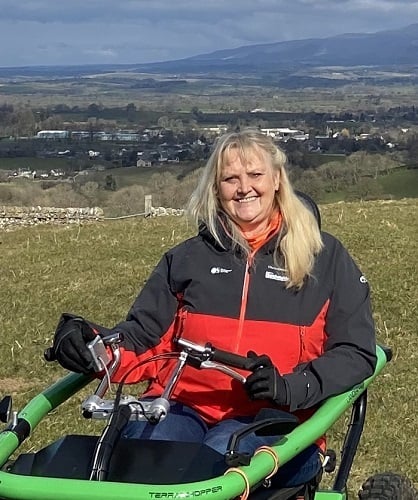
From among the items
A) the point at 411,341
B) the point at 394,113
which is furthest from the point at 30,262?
the point at 394,113

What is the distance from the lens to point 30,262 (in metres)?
10.6

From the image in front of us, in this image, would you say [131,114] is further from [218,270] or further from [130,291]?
[218,270]

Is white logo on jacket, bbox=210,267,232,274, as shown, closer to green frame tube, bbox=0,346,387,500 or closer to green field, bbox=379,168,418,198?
green frame tube, bbox=0,346,387,500

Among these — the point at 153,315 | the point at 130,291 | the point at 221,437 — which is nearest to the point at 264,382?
the point at 221,437

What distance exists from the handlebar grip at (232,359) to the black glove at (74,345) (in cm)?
50

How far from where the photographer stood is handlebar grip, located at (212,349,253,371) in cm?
338

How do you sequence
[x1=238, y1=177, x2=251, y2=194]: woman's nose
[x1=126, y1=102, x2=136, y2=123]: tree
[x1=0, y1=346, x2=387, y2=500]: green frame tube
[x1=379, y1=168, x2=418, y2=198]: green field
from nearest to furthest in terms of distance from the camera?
[x1=0, y1=346, x2=387, y2=500]: green frame tube < [x1=238, y1=177, x2=251, y2=194]: woman's nose < [x1=379, y1=168, x2=418, y2=198]: green field < [x1=126, y1=102, x2=136, y2=123]: tree

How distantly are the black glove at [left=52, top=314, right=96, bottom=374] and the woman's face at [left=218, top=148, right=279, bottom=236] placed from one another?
0.83 meters

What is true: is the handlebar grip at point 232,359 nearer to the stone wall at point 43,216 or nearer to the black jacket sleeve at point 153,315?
the black jacket sleeve at point 153,315

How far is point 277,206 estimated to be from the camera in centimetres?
410

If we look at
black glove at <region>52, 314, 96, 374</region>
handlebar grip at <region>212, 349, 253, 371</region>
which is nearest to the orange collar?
handlebar grip at <region>212, 349, 253, 371</region>

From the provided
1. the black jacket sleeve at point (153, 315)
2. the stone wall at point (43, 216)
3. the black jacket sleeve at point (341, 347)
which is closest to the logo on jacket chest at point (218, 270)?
the black jacket sleeve at point (153, 315)

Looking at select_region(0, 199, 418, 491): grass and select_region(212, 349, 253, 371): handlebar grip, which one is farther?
select_region(0, 199, 418, 491): grass

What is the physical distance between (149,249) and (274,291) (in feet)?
22.2
